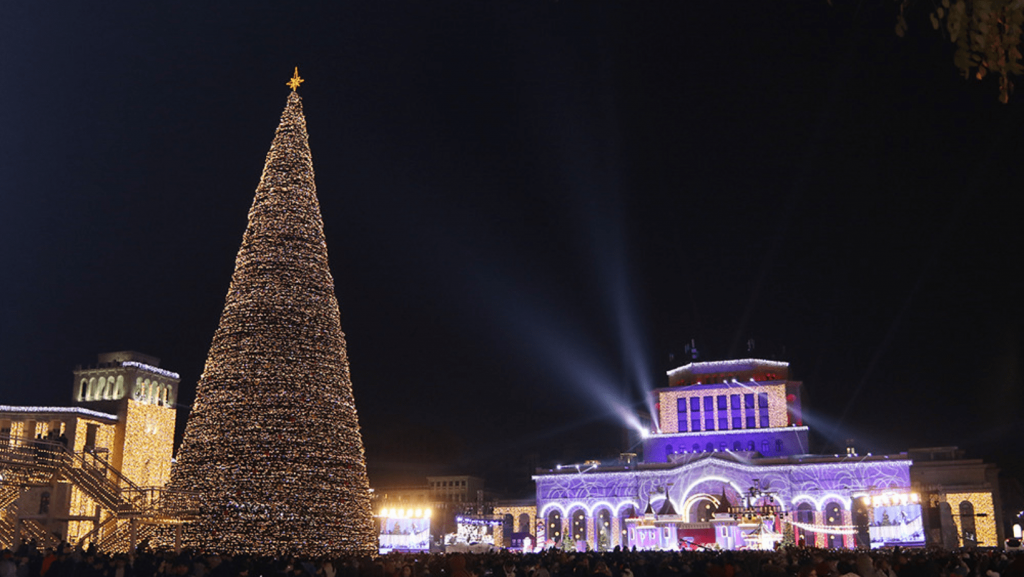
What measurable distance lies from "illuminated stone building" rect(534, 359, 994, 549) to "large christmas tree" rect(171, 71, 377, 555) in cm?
3057

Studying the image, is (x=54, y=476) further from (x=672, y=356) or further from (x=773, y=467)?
(x=672, y=356)

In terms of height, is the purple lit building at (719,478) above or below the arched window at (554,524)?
above

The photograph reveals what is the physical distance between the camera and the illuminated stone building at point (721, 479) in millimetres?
57562

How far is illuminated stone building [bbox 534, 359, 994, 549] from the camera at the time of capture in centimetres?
5756

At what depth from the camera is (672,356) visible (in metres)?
78.1

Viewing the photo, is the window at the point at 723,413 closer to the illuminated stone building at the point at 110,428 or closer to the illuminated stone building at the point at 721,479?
→ the illuminated stone building at the point at 721,479

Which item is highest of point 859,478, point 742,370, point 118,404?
point 742,370

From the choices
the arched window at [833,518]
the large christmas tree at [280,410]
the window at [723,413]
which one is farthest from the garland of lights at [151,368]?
the arched window at [833,518]

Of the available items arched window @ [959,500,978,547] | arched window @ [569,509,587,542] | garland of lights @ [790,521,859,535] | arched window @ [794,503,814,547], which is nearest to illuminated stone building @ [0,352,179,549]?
arched window @ [569,509,587,542]

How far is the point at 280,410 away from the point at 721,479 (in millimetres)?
45239

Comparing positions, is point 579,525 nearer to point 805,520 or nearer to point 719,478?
point 719,478

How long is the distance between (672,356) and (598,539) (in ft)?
70.7

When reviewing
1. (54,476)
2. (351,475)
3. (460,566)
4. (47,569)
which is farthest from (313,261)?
(460,566)

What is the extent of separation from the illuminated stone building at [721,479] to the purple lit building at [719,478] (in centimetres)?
8
